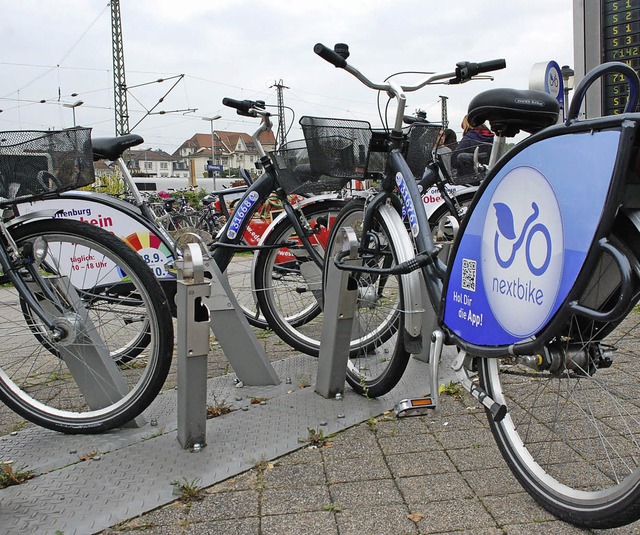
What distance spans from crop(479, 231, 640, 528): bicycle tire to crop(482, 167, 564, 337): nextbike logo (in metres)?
0.12

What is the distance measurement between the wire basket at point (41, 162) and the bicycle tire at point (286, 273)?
1.52 metres

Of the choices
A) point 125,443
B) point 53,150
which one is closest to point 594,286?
point 125,443

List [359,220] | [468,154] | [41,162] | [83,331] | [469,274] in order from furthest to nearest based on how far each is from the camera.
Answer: [468,154] → [359,220] → [83,331] → [41,162] → [469,274]

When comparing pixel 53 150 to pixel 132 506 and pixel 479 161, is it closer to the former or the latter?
pixel 132 506

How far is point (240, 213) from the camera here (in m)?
4.33

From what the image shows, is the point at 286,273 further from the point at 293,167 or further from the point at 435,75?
the point at 435,75

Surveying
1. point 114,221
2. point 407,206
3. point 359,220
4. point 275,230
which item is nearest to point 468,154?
point 275,230

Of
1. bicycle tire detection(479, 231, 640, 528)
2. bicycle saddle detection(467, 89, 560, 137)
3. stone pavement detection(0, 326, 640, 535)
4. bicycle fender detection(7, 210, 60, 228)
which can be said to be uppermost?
bicycle saddle detection(467, 89, 560, 137)

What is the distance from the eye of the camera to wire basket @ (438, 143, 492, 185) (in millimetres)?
4652

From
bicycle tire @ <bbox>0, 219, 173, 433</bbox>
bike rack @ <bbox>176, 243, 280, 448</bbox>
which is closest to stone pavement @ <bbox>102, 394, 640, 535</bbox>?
bike rack @ <bbox>176, 243, 280, 448</bbox>

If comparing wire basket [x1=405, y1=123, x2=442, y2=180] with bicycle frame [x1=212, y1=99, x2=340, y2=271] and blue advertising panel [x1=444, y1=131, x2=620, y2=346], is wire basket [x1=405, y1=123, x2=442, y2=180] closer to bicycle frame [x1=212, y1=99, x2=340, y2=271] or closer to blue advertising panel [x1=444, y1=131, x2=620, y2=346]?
bicycle frame [x1=212, y1=99, x2=340, y2=271]

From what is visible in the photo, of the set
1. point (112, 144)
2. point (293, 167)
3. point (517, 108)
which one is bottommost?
point (293, 167)

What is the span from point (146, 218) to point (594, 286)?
124 inches

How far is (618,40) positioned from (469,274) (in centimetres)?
578
